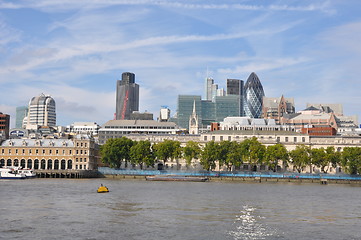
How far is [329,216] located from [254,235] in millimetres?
19735

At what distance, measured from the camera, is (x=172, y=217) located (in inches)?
2564

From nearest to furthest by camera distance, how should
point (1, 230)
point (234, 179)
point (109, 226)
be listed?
point (1, 230) → point (109, 226) → point (234, 179)

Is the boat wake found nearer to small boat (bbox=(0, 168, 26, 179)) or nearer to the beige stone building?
small boat (bbox=(0, 168, 26, 179))

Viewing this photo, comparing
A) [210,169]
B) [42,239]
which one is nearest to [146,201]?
[42,239]

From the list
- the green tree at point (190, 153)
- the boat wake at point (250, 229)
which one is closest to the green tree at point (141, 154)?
the green tree at point (190, 153)

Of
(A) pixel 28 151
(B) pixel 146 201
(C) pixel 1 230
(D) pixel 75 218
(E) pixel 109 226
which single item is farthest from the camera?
(A) pixel 28 151

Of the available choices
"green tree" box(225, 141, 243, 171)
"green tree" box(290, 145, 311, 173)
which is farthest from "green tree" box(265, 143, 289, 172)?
"green tree" box(225, 141, 243, 171)

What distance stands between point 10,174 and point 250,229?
11351cm

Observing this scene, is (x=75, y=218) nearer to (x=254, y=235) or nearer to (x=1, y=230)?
(x=1, y=230)

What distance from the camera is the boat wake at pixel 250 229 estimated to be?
5328 cm

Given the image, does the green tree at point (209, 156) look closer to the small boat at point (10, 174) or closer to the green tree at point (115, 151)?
the green tree at point (115, 151)

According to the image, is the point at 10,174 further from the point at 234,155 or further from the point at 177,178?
the point at 234,155

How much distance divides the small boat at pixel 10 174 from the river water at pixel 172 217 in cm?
6528

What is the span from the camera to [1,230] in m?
53.7
